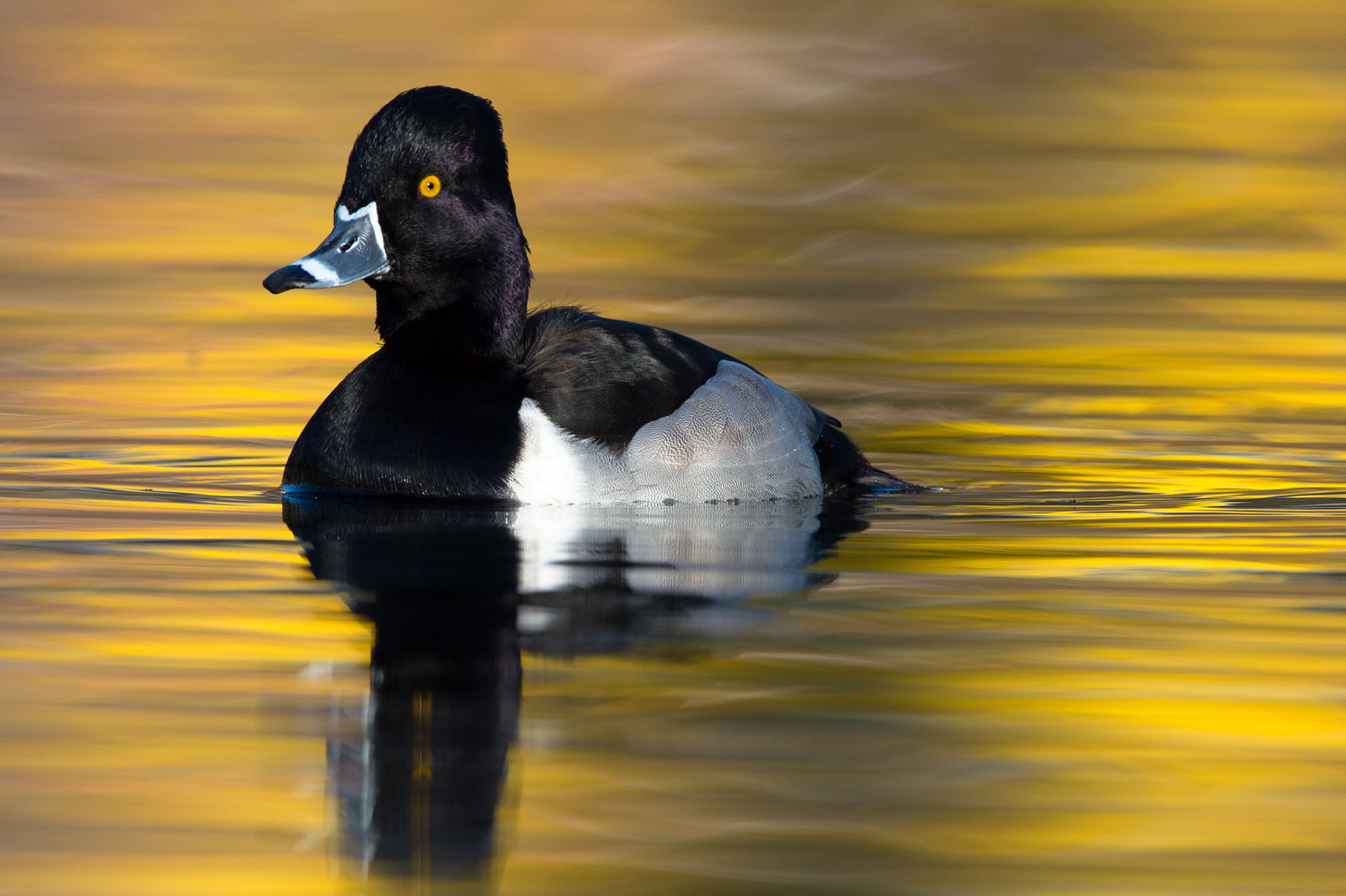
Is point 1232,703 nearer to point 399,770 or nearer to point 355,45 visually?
point 399,770

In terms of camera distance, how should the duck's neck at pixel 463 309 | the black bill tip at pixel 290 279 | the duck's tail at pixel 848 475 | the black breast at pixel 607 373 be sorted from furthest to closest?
the duck's tail at pixel 848 475, the duck's neck at pixel 463 309, the black breast at pixel 607 373, the black bill tip at pixel 290 279

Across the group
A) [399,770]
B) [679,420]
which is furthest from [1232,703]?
[679,420]

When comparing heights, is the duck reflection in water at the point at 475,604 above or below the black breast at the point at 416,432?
below

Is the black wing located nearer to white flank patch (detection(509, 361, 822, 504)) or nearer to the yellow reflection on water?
white flank patch (detection(509, 361, 822, 504))

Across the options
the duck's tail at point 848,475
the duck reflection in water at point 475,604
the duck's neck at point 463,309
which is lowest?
the duck reflection in water at point 475,604

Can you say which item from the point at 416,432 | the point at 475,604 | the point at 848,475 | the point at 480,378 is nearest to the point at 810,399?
the point at 848,475

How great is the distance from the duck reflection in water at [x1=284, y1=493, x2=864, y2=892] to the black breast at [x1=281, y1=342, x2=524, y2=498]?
0.09 meters

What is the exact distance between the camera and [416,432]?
20.0ft

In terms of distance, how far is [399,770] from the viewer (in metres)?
3.24

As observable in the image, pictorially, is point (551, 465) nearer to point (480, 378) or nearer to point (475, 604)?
point (480, 378)

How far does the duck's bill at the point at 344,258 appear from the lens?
6078 millimetres

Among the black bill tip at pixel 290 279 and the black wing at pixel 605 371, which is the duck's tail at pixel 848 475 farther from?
the black bill tip at pixel 290 279

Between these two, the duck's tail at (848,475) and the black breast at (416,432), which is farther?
the duck's tail at (848,475)

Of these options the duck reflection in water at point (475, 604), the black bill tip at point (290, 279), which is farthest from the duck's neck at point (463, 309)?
the duck reflection in water at point (475, 604)
